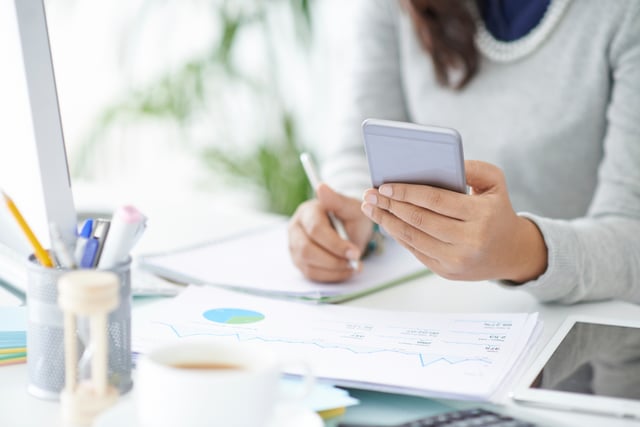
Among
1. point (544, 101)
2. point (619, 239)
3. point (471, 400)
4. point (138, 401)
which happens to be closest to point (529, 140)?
point (544, 101)

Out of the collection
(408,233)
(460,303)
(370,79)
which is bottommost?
(460,303)

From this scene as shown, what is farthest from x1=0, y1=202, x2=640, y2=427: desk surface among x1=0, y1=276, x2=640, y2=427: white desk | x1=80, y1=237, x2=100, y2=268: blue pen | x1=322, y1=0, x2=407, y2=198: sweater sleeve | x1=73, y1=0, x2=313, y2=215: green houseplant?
x1=73, y1=0, x2=313, y2=215: green houseplant

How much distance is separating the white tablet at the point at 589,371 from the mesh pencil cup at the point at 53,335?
30 cm

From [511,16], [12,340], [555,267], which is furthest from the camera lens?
[511,16]

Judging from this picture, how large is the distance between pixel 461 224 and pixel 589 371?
6.5 inches

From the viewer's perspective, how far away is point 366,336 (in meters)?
0.71

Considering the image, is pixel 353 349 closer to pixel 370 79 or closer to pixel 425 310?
pixel 425 310

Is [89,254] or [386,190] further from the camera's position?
[386,190]

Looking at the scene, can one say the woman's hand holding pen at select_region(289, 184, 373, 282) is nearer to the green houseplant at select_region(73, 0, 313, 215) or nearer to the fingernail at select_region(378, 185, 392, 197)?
the fingernail at select_region(378, 185, 392, 197)

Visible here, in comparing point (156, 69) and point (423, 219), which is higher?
point (156, 69)

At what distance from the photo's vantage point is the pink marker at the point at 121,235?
541 mm

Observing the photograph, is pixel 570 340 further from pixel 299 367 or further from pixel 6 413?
Answer: pixel 6 413

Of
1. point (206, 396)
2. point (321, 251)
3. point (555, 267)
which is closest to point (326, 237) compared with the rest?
point (321, 251)

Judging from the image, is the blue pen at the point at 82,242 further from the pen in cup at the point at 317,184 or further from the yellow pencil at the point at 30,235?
the pen in cup at the point at 317,184
